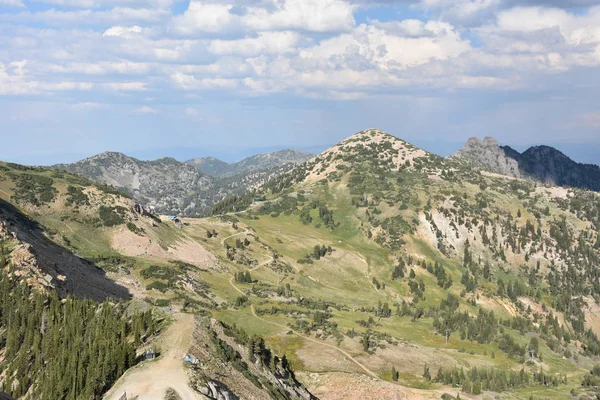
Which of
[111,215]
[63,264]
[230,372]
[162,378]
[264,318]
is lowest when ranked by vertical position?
[264,318]

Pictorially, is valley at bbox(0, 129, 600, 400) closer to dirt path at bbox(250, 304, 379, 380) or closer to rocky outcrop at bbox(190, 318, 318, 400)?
rocky outcrop at bbox(190, 318, 318, 400)

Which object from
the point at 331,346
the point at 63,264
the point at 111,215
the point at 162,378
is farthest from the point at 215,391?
the point at 111,215

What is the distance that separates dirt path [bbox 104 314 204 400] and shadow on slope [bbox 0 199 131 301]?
3506 centimetres

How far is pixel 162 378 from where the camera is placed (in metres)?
48.2

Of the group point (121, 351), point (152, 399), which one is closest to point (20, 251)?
point (121, 351)

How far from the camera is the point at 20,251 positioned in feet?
271

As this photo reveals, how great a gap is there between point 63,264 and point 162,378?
220 ft

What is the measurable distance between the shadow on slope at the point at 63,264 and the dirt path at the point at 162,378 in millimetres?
35055

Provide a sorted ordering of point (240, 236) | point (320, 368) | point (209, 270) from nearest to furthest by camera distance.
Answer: point (320, 368) → point (209, 270) → point (240, 236)

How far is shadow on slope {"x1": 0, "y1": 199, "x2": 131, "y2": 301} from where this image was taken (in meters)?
91.6

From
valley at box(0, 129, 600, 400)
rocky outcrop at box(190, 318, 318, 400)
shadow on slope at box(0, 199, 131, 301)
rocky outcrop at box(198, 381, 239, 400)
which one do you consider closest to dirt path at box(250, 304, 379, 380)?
valley at box(0, 129, 600, 400)

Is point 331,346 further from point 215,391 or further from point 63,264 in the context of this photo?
point 215,391

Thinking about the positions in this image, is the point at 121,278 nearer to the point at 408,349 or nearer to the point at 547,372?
the point at 408,349

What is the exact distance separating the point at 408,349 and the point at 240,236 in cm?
9068
